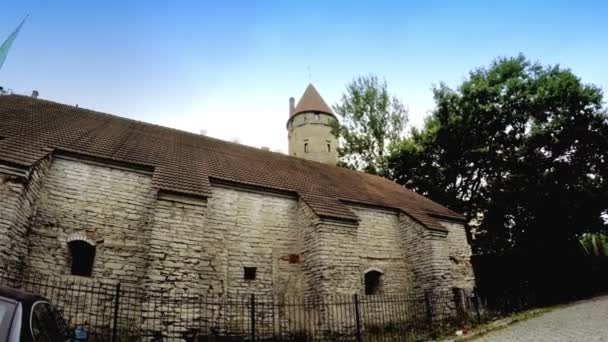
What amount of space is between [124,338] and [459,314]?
1018 cm

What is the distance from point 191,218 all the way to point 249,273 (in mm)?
2820

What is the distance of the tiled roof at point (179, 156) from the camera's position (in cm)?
1022

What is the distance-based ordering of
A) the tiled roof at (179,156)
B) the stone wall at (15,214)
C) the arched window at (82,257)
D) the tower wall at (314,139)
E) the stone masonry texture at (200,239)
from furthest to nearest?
1. the tower wall at (314,139)
2. the tiled roof at (179,156)
3. the arched window at (82,257)
4. the stone masonry texture at (200,239)
5. the stone wall at (15,214)

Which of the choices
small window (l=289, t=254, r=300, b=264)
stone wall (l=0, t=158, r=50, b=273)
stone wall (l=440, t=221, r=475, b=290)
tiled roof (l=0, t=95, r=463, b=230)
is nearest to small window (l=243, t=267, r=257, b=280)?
small window (l=289, t=254, r=300, b=264)

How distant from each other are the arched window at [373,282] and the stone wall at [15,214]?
33.1 feet

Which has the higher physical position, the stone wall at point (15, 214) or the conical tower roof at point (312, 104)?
the conical tower roof at point (312, 104)

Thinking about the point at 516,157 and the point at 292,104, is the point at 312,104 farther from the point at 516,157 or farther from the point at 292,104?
the point at 516,157

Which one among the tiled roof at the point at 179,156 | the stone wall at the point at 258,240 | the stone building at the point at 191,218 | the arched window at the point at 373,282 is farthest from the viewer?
the arched window at the point at 373,282

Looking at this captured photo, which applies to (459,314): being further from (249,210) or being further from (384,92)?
(384,92)

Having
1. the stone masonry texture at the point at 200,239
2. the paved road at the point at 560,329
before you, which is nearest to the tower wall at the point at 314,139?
the stone masonry texture at the point at 200,239

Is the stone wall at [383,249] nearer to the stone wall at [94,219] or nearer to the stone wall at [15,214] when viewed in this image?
the stone wall at [94,219]

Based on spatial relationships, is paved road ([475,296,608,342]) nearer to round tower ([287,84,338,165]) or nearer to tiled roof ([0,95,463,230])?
tiled roof ([0,95,463,230])

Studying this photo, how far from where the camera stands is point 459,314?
1245 cm

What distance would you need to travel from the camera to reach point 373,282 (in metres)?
13.3
